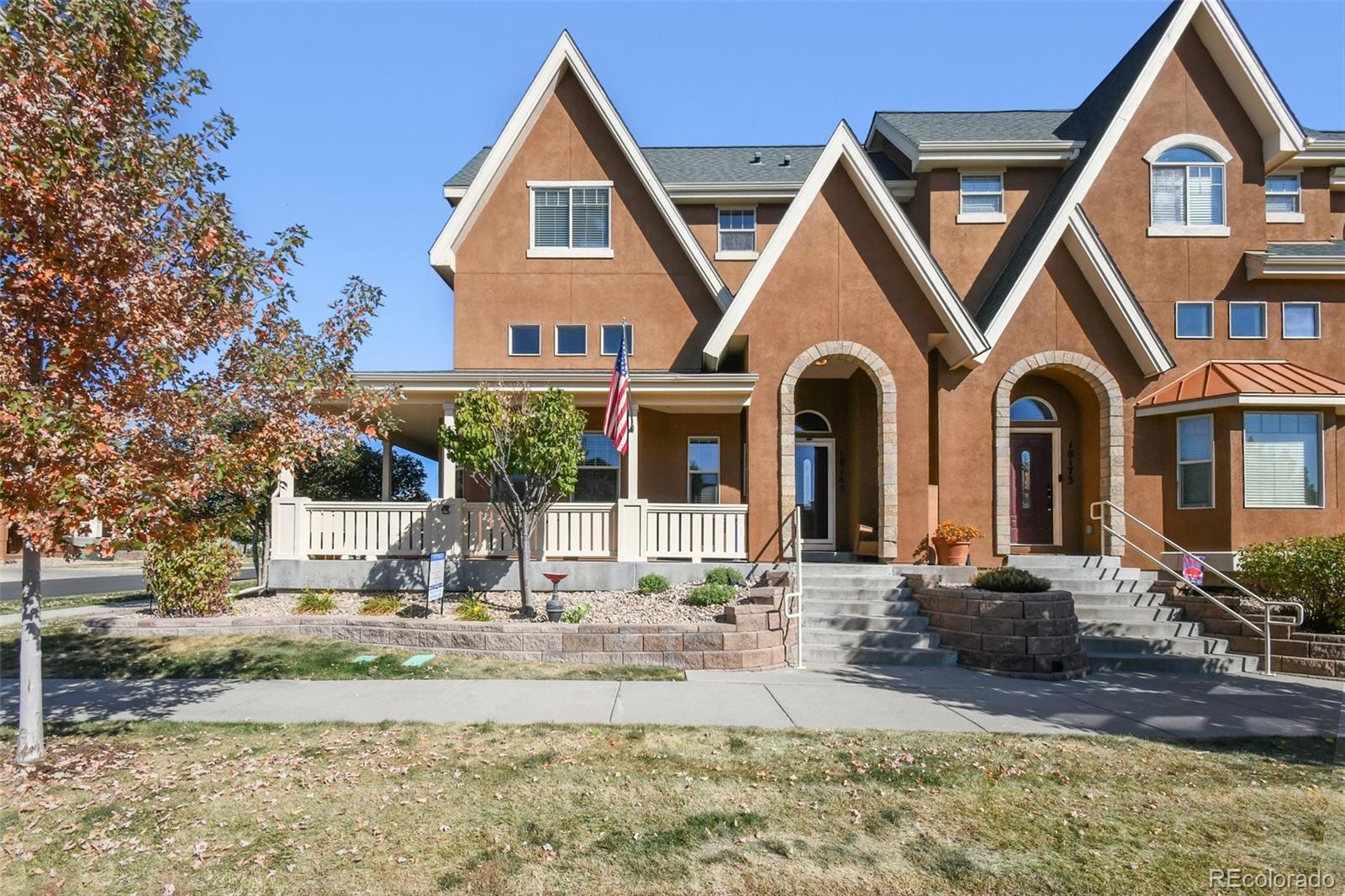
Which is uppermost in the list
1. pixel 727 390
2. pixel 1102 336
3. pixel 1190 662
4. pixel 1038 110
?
pixel 1038 110

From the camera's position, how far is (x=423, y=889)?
4.36 m

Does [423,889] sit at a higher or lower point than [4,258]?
lower

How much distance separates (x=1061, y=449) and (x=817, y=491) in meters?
5.05

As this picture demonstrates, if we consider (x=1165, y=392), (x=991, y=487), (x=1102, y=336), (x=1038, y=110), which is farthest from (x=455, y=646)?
(x=1038, y=110)

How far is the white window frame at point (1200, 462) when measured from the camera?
551 inches

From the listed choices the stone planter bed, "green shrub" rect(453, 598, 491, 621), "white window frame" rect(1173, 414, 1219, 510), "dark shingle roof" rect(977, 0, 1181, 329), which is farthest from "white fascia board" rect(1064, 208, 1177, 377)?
"green shrub" rect(453, 598, 491, 621)

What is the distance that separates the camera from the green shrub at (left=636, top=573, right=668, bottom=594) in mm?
12703

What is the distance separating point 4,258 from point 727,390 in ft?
32.8

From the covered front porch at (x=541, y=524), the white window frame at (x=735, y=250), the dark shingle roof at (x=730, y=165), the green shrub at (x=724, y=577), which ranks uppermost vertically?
the dark shingle roof at (x=730, y=165)

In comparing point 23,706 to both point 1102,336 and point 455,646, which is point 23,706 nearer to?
point 455,646

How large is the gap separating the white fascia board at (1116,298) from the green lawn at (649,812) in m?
8.67

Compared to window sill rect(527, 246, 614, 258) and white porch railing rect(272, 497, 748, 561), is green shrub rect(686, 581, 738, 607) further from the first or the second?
window sill rect(527, 246, 614, 258)

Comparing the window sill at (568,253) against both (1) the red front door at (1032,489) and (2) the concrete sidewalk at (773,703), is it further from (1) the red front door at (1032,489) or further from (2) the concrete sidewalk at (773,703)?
(2) the concrete sidewalk at (773,703)

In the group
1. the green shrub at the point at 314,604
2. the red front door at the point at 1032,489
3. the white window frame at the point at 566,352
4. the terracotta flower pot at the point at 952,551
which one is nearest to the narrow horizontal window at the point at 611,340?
the white window frame at the point at 566,352
